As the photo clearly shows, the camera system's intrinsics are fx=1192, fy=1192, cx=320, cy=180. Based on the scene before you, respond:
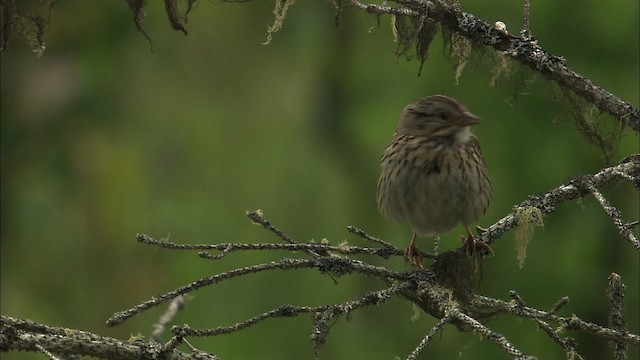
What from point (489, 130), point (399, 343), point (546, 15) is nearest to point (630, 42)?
point (546, 15)

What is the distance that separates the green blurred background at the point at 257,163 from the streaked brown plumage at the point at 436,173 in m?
2.45

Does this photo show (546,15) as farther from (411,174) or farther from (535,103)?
(411,174)

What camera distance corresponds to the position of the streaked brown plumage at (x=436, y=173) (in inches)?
222

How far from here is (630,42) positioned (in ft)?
30.1

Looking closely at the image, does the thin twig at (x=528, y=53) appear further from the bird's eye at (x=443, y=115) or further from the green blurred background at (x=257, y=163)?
the green blurred background at (x=257, y=163)

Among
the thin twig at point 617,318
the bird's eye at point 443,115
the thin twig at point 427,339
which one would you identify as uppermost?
the bird's eye at point 443,115

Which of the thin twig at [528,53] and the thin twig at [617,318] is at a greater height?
the thin twig at [528,53]

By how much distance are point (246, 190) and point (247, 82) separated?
1.35 metres

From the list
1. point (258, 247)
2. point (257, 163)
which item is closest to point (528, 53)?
point (258, 247)

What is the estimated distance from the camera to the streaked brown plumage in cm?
564

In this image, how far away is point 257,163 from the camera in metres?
10.1

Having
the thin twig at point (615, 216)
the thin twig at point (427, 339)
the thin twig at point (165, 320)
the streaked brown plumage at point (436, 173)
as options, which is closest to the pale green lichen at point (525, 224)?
the thin twig at point (615, 216)

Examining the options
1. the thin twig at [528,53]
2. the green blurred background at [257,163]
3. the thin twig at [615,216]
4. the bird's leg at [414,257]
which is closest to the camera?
the thin twig at [615,216]

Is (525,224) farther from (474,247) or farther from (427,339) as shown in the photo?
(427,339)
